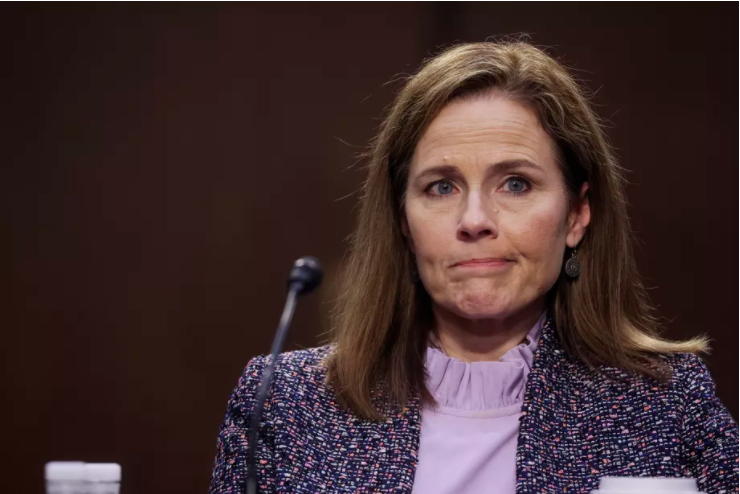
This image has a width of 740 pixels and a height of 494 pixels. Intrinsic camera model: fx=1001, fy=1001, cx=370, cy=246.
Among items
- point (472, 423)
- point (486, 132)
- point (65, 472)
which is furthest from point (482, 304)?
point (65, 472)

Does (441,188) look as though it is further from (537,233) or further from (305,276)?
(305,276)

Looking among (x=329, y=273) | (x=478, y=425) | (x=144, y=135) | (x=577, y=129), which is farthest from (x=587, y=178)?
(x=144, y=135)

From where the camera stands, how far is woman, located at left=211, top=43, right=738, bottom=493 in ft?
6.06

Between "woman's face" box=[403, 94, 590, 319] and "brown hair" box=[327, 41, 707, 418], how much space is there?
5cm

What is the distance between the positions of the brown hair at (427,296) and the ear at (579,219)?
0.01 meters

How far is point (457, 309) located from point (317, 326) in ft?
4.29

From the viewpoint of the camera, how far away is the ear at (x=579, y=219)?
6.70ft

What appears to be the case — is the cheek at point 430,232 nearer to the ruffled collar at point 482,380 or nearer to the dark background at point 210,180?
the ruffled collar at point 482,380

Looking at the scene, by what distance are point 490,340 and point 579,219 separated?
310 mm

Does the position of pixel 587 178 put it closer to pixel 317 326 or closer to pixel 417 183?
pixel 417 183

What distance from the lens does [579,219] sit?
81.0 inches

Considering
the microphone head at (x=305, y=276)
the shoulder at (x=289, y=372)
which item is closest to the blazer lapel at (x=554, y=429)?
the shoulder at (x=289, y=372)

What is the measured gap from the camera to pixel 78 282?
3.08 m

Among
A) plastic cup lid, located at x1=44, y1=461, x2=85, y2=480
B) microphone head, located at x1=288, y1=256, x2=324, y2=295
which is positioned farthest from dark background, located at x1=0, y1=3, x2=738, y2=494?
plastic cup lid, located at x1=44, y1=461, x2=85, y2=480
